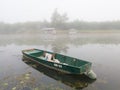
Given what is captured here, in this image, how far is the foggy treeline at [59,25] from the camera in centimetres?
6403

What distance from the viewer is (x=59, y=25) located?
234ft

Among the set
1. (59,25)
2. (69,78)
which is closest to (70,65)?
(69,78)

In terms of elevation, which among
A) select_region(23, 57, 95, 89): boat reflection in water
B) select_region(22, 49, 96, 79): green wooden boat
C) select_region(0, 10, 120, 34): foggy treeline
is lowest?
select_region(23, 57, 95, 89): boat reflection in water

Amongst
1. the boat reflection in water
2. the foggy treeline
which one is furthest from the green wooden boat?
the foggy treeline

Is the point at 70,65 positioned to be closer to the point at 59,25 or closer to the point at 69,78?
the point at 69,78

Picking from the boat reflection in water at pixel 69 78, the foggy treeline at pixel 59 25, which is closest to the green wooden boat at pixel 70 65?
the boat reflection in water at pixel 69 78

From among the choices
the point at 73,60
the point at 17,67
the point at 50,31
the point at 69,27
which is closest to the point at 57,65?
the point at 73,60

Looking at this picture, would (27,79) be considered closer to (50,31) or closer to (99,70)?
(99,70)

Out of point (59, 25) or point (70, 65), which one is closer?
point (70, 65)

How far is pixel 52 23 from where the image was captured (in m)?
75.4

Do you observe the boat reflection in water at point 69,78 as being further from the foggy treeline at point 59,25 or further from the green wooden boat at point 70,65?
the foggy treeline at point 59,25

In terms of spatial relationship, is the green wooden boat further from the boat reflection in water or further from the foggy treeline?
the foggy treeline

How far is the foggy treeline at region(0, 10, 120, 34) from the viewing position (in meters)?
64.0

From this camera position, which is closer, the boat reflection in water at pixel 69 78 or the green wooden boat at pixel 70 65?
the boat reflection in water at pixel 69 78
